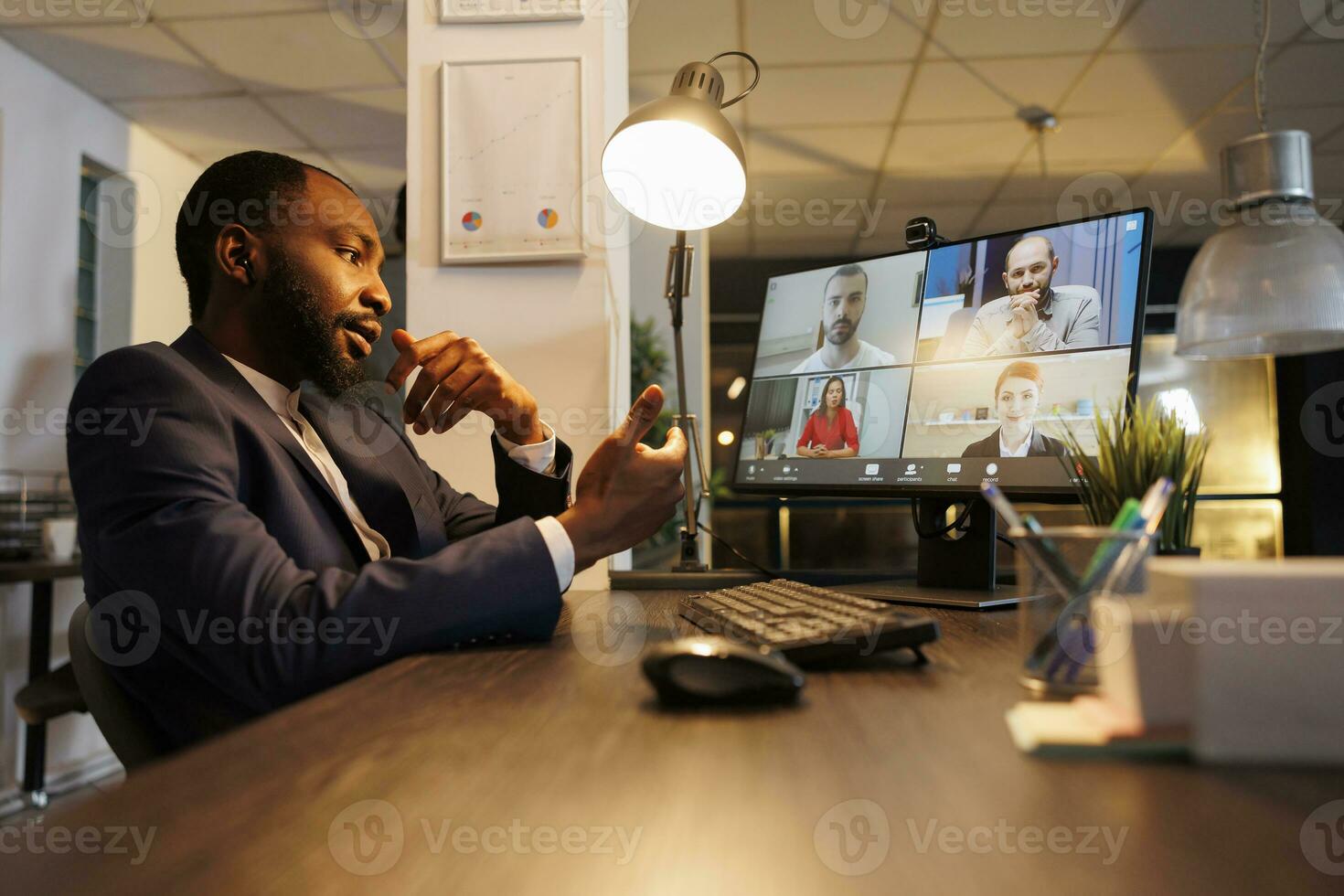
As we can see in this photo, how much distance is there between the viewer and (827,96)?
4.20 meters

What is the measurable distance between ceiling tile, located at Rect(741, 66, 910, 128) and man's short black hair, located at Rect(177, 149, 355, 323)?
304 centimetres

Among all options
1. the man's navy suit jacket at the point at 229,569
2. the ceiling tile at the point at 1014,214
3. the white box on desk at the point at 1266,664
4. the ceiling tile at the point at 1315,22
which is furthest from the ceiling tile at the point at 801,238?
the white box on desk at the point at 1266,664

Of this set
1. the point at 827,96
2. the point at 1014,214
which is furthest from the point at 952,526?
the point at 1014,214

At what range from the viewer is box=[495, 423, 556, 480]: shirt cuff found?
54.1 inches

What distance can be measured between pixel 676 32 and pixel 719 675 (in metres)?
3.56

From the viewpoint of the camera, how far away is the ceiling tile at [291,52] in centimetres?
341

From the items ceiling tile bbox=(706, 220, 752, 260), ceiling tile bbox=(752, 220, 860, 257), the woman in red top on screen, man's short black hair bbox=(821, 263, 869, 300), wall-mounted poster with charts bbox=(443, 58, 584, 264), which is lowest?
the woman in red top on screen

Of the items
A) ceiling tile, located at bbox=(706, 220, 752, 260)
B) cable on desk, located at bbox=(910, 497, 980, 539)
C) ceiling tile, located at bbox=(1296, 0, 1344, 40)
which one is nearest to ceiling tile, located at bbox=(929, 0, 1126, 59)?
ceiling tile, located at bbox=(1296, 0, 1344, 40)

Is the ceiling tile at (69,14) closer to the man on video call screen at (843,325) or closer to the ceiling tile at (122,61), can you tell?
the ceiling tile at (122,61)

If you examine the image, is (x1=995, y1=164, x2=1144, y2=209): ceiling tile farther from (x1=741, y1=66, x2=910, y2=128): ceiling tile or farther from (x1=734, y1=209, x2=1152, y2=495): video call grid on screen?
(x1=734, y1=209, x2=1152, y2=495): video call grid on screen

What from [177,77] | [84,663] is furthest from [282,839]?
[177,77]

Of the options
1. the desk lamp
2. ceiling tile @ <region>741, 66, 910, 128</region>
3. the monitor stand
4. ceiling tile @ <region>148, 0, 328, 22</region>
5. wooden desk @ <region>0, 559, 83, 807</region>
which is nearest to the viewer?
the monitor stand

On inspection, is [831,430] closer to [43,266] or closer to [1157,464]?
[1157,464]

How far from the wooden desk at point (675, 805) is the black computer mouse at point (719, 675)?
0.05 feet
